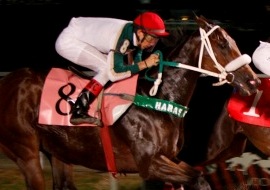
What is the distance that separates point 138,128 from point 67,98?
0.71 meters

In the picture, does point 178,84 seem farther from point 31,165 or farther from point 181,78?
point 31,165

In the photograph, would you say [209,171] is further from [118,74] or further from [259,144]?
[118,74]

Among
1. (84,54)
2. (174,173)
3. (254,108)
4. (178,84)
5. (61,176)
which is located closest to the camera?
(174,173)

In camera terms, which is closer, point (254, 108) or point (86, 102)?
point (86, 102)

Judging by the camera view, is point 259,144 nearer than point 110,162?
No

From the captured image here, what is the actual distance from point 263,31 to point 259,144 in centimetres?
806

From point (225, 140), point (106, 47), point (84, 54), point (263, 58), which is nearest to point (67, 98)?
point (84, 54)

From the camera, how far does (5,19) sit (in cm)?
1670

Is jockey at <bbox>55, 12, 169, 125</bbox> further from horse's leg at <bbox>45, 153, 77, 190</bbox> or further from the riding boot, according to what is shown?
horse's leg at <bbox>45, 153, 77, 190</bbox>

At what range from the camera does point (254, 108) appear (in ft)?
18.2

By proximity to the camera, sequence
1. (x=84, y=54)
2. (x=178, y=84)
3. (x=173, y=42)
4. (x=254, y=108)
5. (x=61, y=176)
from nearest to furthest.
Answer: (x=178, y=84)
(x=84, y=54)
(x=173, y=42)
(x=254, y=108)
(x=61, y=176)

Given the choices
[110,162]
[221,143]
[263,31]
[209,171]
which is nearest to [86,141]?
[110,162]

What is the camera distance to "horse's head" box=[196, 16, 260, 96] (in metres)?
4.84

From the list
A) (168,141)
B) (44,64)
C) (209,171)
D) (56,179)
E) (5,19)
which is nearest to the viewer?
(168,141)
